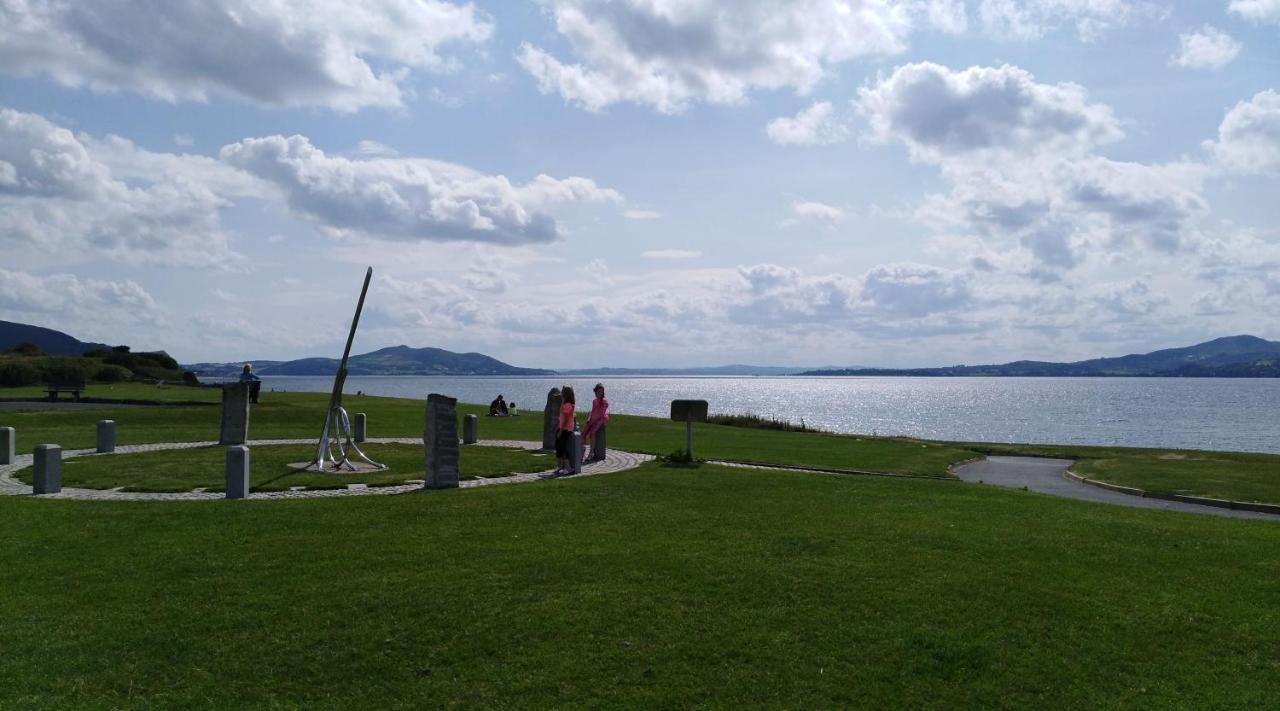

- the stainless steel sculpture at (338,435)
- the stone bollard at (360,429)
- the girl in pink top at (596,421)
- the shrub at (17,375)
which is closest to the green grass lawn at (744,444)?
the stone bollard at (360,429)

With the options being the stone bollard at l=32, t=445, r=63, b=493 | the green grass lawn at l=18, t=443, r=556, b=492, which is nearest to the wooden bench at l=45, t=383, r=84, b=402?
the green grass lawn at l=18, t=443, r=556, b=492

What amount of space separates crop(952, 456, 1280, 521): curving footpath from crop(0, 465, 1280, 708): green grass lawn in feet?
20.0

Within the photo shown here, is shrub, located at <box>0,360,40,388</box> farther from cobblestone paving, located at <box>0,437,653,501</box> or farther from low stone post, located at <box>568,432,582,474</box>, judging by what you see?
low stone post, located at <box>568,432,582,474</box>

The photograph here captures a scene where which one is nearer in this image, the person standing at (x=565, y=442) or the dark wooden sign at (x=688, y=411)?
the person standing at (x=565, y=442)

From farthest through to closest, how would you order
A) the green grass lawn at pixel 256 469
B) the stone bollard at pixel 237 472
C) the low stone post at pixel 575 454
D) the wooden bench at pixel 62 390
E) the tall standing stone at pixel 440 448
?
1. the wooden bench at pixel 62 390
2. the low stone post at pixel 575 454
3. the tall standing stone at pixel 440 448
4. the green grass lawn at pixel 256 469
5. the stone bollard at pixel 237 472

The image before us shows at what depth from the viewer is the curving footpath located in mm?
19250

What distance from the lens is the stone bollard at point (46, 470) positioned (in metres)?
15.5

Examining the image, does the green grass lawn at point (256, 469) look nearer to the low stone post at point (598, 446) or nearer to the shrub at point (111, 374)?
the low stone post at point (598, 446)

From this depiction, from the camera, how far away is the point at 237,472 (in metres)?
15.2

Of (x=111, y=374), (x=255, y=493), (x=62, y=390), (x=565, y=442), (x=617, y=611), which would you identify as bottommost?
(x=617, y=611)

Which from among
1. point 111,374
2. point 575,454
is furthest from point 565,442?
point 111,374

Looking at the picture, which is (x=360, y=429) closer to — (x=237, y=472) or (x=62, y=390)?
(x=237, y=472)

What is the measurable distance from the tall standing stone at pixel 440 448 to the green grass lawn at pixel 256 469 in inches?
51.7

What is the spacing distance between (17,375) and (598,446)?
5551cm
